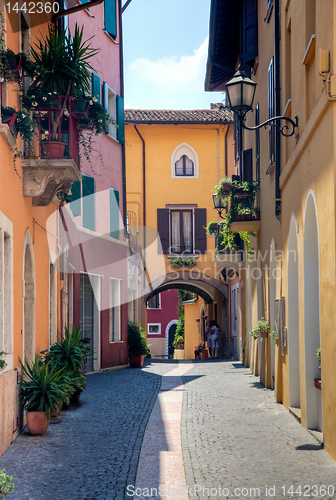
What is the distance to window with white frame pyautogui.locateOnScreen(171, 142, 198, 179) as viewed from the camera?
971 inches

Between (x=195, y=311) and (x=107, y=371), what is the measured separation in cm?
2102

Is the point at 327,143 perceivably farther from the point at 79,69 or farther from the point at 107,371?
the point at 107,371

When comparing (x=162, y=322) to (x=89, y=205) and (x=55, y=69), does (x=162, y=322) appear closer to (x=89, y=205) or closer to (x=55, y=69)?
(x=89, y=205)

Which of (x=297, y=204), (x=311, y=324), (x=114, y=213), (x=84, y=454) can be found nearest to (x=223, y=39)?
(x=114, y=213)

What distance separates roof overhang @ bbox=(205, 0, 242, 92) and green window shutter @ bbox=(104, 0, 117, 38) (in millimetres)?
2853

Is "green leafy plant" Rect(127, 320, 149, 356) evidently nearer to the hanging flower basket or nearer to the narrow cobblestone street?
the hanging flower basket

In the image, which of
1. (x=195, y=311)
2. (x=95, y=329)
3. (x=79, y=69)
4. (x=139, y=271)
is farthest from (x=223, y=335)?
(x=79, y=69)

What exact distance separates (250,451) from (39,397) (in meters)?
2.78

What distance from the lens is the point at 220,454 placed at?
Result: 246 inches

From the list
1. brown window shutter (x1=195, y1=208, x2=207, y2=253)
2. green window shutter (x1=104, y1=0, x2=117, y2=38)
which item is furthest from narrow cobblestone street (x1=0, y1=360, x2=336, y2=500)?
brown window shutter (x1=195, y1=208, x2=207, y2=253)

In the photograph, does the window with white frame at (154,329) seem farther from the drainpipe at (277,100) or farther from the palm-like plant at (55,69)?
the palm-like plant at (55,69)

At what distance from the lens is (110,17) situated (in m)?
17.2

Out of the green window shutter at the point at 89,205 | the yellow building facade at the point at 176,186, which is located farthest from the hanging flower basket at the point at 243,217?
the yellow building facade at the point at 176,186

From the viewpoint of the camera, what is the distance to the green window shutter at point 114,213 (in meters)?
17.2
